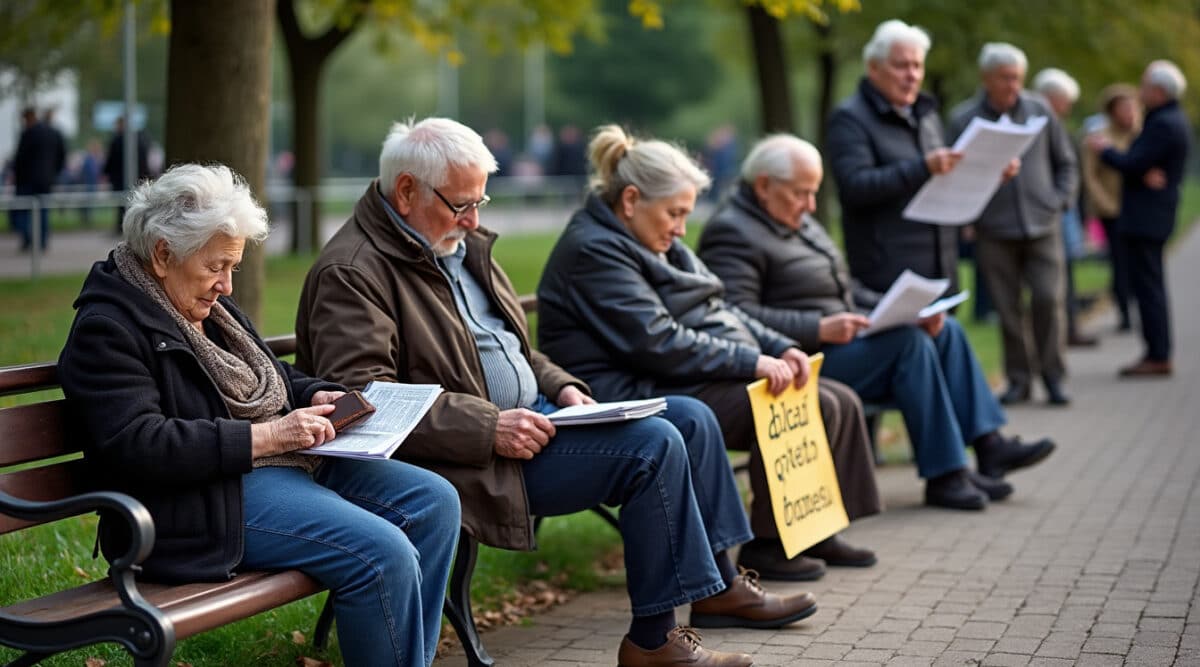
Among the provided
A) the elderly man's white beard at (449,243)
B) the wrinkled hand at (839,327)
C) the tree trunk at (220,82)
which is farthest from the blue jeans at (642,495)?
the tree trunk at (220,82)

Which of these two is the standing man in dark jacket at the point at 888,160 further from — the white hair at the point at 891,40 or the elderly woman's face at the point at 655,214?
the elderly woman's face at the point at 655,214

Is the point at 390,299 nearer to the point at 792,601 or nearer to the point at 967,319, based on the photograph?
the point at 792,601

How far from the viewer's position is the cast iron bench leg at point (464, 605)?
16.3 ft

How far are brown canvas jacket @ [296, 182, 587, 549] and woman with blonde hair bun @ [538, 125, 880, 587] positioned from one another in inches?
32.7

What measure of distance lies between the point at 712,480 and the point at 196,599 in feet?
6.35

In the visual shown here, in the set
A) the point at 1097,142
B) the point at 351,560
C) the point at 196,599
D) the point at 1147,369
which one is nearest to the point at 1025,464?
the point at 351,560

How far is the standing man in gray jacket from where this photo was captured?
10578 mm

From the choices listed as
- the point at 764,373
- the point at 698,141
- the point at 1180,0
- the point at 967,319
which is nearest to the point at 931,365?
the point at 764,373

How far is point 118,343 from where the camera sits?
3924mm

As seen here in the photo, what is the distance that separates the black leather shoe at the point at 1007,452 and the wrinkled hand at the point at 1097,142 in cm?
546

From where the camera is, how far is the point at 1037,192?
10.6 m

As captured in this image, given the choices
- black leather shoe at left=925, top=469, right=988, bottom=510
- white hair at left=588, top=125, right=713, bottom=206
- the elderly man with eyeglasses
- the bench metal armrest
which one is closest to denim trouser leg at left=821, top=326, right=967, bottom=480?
black leather shoe at left=925, top=469, right=988, bottom=510

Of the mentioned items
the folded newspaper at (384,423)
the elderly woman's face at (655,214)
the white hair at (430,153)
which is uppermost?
the white hair at (430,153)

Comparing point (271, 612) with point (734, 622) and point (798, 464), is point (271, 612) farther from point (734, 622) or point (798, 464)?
point (798, 464)
